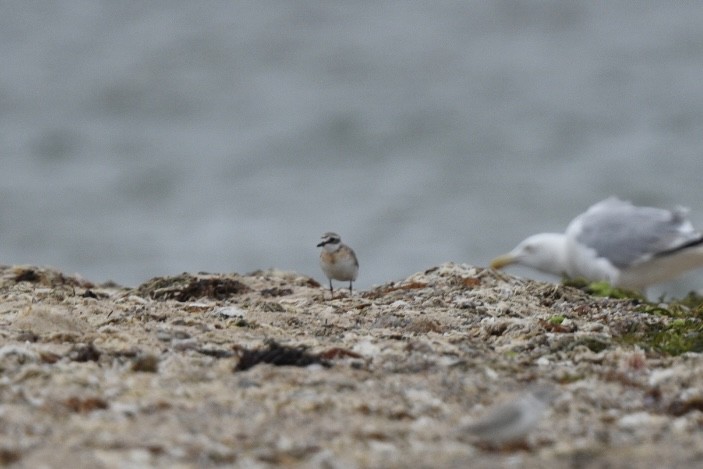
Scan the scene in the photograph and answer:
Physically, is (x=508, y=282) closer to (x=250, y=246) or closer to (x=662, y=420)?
(x=662, y=420)

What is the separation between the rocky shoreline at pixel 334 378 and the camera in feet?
11.8

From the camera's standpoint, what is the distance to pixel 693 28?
26281mm

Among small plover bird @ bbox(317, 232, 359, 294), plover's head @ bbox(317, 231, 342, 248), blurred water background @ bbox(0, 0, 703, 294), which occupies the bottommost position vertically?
small plover bird @ bbox(317, 232, 359, 294)

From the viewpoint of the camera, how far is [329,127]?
22172 millimetres

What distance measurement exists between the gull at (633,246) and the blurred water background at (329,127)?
326 centimetres

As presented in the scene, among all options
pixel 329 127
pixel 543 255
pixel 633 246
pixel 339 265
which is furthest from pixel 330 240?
pixel 329 127

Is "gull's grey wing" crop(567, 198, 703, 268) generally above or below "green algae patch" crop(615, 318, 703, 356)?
above

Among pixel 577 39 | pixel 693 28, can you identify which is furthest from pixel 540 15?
pixel 693 28

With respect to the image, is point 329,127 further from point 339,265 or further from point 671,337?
point 671,337

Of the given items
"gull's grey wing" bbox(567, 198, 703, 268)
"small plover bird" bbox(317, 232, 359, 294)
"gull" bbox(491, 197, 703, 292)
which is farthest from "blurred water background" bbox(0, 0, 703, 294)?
"small plover bird" bbox(317, 232, 359, 294)

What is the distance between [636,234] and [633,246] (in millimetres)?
147

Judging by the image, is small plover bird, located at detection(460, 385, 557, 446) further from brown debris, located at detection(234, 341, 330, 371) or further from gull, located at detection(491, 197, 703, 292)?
gull, located at detection(491, 197, 703, 292)

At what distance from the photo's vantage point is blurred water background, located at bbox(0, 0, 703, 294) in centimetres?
1773

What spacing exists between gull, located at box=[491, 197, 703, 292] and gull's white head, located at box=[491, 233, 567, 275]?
1.67 feet
